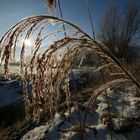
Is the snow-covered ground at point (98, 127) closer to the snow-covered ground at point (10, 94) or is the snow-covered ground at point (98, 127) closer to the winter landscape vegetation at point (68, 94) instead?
the winter landscape vegetation at point (68, 94)

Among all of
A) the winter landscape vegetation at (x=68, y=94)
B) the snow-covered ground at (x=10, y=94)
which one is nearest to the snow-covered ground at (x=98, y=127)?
the winter landscape vegetation at (x=68, y=94)

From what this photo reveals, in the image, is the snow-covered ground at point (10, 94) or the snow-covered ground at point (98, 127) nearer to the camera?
the snow-covered ground at point (98, 127)

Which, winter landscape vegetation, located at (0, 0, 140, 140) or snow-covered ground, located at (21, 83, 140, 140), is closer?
winter landscape vegetation, located at (0, 0, 140, 140)

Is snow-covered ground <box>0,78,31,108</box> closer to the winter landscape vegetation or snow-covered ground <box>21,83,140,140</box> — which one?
the winter landscape vegetation

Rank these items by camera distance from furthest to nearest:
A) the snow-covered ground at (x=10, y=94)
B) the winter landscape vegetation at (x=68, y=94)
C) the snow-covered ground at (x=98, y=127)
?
the snow-covered ground at (x=10, y=94), the snow-covered ground at (x=98, y=127), the winter landscape vegetation at (x=68, y=94)

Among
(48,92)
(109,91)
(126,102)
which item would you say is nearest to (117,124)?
(126,102)

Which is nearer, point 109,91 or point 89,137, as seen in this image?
point 89,137

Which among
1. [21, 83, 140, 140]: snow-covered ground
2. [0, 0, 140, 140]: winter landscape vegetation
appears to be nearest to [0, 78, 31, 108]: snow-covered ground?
[0, 0, 140, 140]: winter landscape vegetation

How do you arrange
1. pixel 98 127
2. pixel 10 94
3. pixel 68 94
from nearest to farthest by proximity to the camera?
pixel 68 94 < pixel 98 127 < pixel 10 94

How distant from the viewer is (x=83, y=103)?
4.82 meters

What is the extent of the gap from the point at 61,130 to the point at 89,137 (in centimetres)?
45

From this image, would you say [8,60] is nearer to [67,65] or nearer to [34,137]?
[67,65]

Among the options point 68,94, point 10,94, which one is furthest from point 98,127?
point 10,94

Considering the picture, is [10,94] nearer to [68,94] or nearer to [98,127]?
[98,127]
